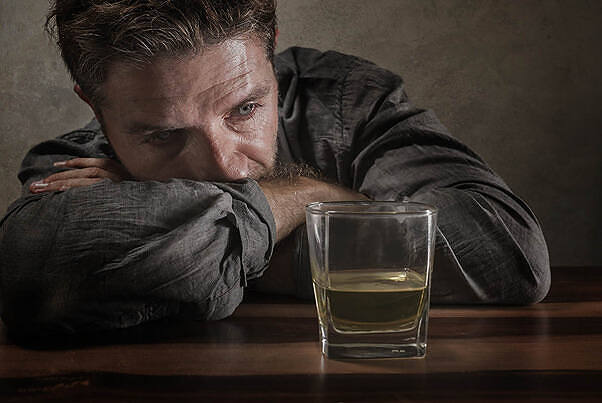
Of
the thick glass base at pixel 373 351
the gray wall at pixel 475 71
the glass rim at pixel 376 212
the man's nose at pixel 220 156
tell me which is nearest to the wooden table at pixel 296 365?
the thick glass base at pixel 373 351

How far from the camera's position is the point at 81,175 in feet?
4.02

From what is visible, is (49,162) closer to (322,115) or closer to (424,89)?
(322,115)

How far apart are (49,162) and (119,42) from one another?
31 cm

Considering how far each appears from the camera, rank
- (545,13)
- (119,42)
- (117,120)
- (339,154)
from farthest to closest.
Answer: (545,13) < (339,154) < (117,120) < (119,42)

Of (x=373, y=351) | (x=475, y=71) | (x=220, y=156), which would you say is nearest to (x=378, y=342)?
(x=373, y=351)

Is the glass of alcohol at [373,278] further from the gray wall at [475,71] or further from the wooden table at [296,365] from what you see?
the gray wall at [475,71]

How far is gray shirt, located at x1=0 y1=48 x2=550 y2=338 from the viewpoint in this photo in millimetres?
750

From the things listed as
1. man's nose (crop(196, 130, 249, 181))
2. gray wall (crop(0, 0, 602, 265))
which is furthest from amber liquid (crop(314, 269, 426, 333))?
gray wall (crop(0, 0, 602, 265))

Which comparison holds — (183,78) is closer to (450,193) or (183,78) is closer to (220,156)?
(220,156)

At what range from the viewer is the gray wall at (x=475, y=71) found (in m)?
2.05

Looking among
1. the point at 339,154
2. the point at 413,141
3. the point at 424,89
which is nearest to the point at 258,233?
the point at 413,141

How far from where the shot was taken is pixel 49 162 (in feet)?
4.35

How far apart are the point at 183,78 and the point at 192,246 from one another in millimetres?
473

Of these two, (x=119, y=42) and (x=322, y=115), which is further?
(x=322, y=115)
